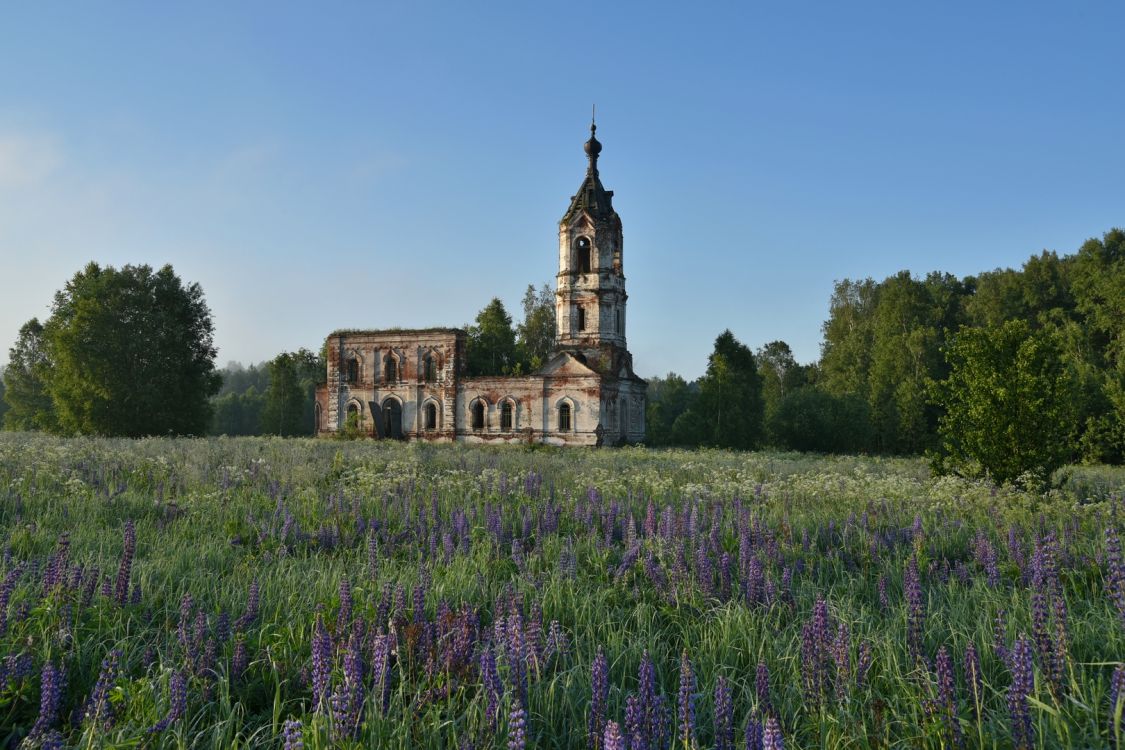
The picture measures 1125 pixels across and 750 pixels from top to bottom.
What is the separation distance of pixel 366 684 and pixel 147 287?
46.3 meters

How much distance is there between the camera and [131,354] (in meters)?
40.7

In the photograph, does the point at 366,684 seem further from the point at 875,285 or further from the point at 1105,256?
the point at 875,285

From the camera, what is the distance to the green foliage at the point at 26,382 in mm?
53656

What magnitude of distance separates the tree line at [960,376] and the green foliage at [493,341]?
41.7 feet

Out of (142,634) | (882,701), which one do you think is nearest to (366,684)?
(142,634)

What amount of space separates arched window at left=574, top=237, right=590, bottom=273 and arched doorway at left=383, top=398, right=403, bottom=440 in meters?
14.0

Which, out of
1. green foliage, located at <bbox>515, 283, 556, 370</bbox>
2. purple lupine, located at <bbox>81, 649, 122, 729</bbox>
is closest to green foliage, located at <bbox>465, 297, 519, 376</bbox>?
green foliage, located at <bbox>515, 283, 556, 370</bbox>

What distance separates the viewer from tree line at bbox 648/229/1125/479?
1349 centimetres

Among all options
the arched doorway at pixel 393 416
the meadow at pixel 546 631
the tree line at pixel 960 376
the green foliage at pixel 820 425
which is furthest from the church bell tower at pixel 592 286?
the meadow at pixel 546 631

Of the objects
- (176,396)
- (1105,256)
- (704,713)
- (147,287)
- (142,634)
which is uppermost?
(1105,256)

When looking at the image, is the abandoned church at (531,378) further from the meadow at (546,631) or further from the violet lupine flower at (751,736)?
the violet lupine flower at (751,736)

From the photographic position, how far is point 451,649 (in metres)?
3.79

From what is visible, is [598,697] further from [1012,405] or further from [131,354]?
[131,354]

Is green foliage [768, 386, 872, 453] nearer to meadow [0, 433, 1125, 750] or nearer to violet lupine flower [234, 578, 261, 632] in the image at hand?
meadow [0, 433, 1125, 750]
